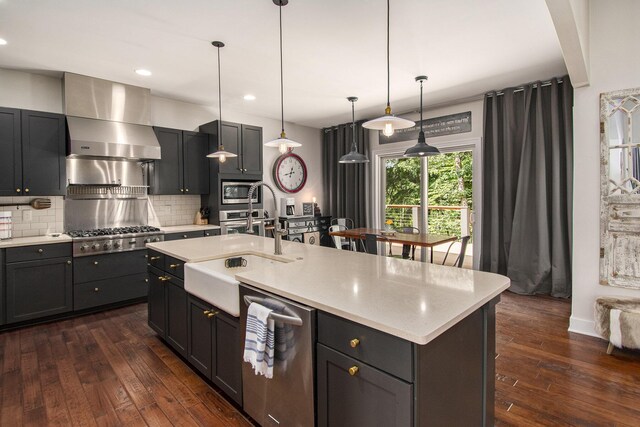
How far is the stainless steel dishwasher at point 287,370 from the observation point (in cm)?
148

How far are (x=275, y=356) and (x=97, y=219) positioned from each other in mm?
3765

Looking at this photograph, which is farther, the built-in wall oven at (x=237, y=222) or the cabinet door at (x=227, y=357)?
the built-in wall oven at (x=237, y=222)

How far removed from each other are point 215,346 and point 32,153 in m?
3.22

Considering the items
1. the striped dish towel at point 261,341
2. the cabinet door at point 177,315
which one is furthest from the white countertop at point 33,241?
the striped dish towel at point 261,341

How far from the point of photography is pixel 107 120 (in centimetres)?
404

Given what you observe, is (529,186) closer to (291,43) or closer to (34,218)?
(291,43)

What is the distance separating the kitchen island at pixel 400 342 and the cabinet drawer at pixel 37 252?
284 centimetres

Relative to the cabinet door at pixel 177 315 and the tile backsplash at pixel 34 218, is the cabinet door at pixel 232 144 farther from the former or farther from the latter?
the cabinet door at pixel 177 315

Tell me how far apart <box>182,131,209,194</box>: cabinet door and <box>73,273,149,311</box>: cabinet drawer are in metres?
1.43

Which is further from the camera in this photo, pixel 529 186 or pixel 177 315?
pixel 529 186

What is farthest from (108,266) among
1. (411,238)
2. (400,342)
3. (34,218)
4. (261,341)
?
(400,342)

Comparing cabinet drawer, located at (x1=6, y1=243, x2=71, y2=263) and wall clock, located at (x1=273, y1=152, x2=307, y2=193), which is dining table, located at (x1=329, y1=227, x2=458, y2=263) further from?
cabinet drawer, located at (x1=6, y1=243, x2=71, y2=263)

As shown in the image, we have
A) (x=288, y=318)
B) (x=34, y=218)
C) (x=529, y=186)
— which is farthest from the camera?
(x=529, y=186)

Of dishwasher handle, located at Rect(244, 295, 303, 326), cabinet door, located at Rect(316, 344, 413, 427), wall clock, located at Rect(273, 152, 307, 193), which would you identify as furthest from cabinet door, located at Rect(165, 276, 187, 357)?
wall clock, located at Rect(273, 152, 307, 193)
